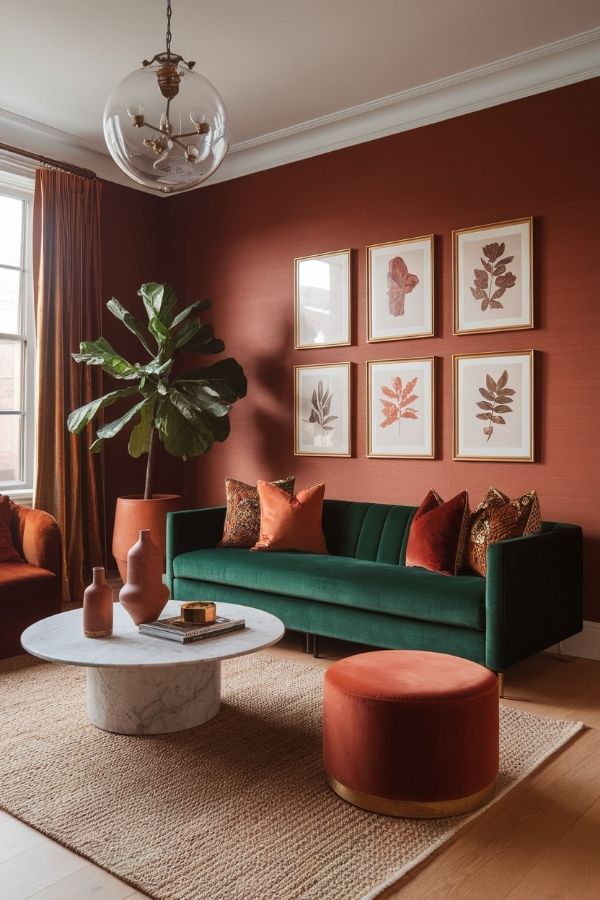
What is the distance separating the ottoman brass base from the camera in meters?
2.30

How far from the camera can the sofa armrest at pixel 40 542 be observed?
4211 mm

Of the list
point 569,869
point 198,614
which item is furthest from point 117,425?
point 569,869

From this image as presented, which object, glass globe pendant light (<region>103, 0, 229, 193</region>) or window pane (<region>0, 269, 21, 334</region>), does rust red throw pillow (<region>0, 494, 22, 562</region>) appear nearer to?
window pane (<region>0, 269, 21, 334</region>)

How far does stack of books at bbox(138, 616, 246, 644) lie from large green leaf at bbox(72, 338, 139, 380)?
2.32 metres

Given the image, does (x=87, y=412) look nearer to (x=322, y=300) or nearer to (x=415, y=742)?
(x=322, y=300)

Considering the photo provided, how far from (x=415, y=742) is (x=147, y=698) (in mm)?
1107

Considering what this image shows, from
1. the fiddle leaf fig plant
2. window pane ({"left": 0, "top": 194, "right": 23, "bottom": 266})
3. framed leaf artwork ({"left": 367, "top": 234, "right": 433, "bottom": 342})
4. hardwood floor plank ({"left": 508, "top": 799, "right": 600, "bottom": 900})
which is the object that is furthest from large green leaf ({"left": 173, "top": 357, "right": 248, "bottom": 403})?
hardwood floor plank ({"left": 508, "top": 799, "right": 600, "bottom": 900})

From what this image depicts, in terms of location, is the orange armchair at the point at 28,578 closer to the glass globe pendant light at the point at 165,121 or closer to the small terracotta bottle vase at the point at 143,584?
the small terracotta bottle vase at the point at 143,584

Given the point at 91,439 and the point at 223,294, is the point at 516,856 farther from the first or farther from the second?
the point at 223,294

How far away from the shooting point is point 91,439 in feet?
17.6

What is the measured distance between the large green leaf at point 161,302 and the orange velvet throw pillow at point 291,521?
1.37 meters

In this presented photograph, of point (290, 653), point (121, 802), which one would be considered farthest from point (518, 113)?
point (121, 802)

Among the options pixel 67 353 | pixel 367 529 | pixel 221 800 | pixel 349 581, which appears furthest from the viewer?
pixel 67 353

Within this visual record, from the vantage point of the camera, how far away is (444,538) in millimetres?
3836
